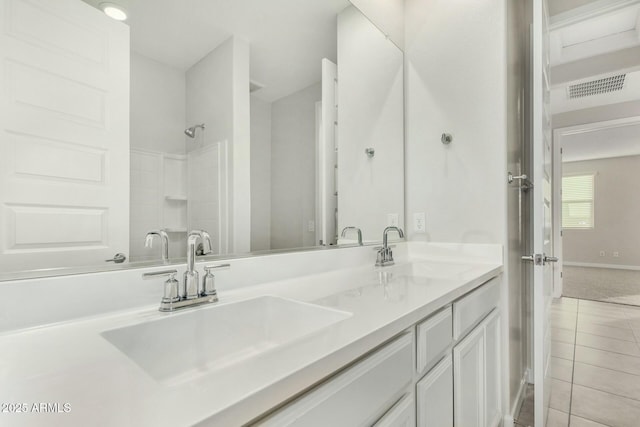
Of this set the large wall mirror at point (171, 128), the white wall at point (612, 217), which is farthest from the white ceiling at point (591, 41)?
the white wall at point (612, 217)

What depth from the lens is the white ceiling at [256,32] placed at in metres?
0.91

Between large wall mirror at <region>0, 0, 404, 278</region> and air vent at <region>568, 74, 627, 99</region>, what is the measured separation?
327 centimetres

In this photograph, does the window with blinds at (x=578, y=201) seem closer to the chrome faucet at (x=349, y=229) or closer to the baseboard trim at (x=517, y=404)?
the baseboard trim at (x=517, y=404)

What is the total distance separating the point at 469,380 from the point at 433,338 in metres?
0.45

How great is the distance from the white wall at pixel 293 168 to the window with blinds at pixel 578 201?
8.91 m

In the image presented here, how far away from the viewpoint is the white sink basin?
0.69 m

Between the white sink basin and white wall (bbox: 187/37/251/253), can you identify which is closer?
the white sink basin

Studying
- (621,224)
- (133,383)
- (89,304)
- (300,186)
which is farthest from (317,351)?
(621,224)

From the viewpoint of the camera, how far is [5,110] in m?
0.66

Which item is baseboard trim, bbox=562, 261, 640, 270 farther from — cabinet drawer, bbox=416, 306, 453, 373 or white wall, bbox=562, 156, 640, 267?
cabinet drawer, bbox=416, 306, 453, 373

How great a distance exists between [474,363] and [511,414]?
67cm

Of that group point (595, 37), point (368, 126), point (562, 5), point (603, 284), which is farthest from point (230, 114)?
point (603, 284)

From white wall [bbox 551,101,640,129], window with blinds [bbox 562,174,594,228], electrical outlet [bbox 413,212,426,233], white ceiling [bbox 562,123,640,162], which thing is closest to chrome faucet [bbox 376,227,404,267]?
electrical outlet [bbox 413,212,426,233]

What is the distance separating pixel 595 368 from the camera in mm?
2230
